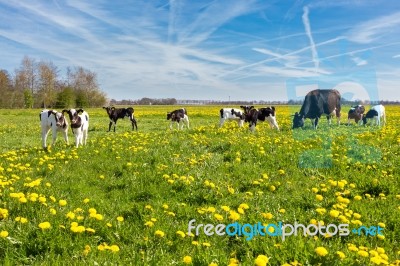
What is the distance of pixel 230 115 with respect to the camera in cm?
2255

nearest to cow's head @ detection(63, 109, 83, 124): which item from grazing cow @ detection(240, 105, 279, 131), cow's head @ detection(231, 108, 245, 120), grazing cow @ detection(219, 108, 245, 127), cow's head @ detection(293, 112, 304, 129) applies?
grazing cow @ detection(240, 105, 279, 131)

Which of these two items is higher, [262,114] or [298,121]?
[262,114]

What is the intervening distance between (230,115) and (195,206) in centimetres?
1719

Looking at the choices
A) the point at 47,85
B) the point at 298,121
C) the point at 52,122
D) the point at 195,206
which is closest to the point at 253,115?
the point at 298,121

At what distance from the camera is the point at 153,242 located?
425cm

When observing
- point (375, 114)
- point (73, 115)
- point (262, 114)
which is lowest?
point (375, 114)

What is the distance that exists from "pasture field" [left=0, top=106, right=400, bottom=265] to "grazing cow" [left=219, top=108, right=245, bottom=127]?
12.2m

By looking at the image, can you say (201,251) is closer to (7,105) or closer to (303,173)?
(303,173)

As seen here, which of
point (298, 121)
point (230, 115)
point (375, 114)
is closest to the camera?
point (298, 121)

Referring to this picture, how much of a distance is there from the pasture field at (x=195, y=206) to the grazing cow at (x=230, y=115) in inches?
480

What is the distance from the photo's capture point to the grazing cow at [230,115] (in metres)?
22.3

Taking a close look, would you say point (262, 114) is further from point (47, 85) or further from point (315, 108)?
point (47, 85)

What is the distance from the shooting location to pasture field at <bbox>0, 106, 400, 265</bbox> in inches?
152

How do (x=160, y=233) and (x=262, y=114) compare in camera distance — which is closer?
(x=160, y=233)
